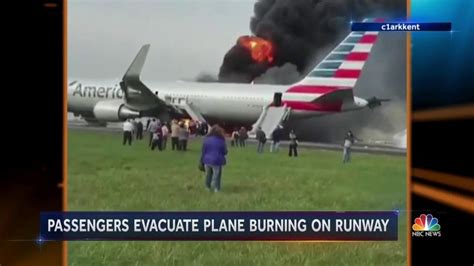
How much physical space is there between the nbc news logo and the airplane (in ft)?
1.89

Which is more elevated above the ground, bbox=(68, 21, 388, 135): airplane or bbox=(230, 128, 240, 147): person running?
bbox=(68, 21, 388, 135): airplane

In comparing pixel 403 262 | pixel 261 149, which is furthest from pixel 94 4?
pixel 403 262

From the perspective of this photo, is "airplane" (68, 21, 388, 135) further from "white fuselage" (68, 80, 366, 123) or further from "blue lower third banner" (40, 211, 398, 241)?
"blue lower third banner" (40, 211, 398, 241)

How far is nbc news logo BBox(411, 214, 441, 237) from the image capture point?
3.14 meters

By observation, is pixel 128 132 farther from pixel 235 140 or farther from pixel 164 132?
pixel 235 140

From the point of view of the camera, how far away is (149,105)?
3.14 metres

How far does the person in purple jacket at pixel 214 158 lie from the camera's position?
312cm

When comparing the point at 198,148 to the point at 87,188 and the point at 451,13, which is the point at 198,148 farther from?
the point at 451,13

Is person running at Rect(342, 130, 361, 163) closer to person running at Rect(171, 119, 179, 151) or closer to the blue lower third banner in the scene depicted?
the blue lower third banner

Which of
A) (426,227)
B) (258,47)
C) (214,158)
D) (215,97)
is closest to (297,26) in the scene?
(258,47)

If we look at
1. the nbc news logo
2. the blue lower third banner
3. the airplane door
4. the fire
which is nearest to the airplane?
the airplane door

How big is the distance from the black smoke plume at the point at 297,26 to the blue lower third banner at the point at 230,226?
2.15 feet

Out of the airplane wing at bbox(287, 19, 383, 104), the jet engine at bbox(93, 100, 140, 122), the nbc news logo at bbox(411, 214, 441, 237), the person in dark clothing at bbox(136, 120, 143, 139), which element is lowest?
the nbc news logo at bbox(411, 214, 441, 237)

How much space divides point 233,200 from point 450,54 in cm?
120
